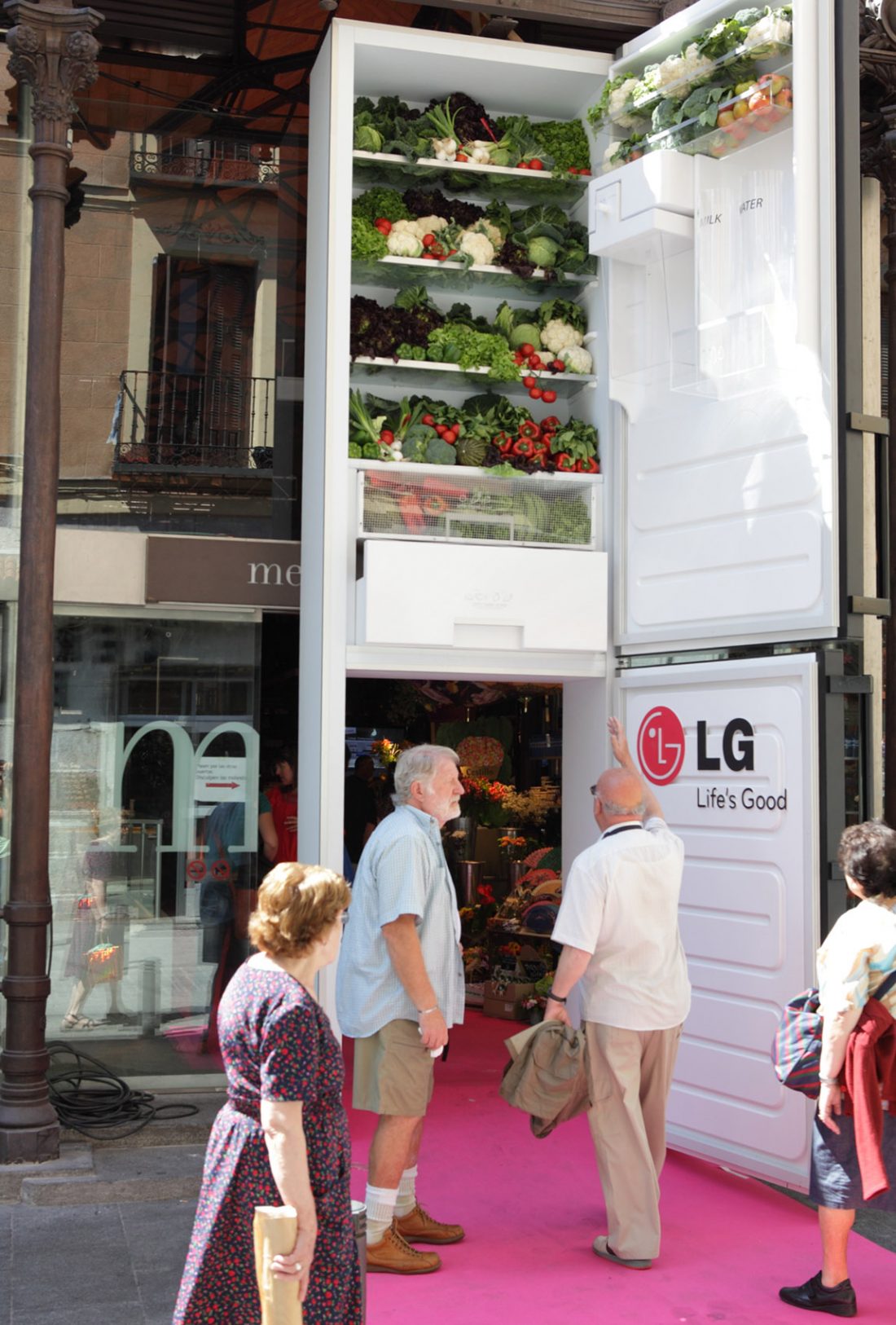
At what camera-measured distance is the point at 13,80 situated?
22.8 ft

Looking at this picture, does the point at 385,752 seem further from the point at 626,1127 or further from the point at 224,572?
the point at 626,1127

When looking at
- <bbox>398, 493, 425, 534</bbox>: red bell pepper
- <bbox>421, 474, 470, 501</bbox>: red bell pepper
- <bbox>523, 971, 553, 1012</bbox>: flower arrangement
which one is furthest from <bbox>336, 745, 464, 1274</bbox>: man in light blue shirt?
<bbox>523, 971, 553, 1012</bbox>: flower arrangement

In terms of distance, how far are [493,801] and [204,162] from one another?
490cm

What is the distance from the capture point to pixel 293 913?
2840 mm

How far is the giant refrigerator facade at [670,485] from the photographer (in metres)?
5.37

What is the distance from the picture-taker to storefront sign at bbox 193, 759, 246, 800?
6.97 meters

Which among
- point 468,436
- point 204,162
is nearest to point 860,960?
point 468,436

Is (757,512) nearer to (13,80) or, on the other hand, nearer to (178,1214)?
(178,1214)

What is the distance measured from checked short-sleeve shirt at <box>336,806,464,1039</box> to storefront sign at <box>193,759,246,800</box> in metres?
2.55

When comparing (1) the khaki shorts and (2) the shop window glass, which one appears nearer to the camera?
(1) the khaki shorts

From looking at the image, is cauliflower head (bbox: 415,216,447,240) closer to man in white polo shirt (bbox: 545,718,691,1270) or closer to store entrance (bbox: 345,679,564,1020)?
store entrance (bbox: 345,679,564,1020)

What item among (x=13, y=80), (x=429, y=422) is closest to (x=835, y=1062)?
(x=429, y=422)

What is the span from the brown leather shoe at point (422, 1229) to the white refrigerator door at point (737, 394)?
2.52m

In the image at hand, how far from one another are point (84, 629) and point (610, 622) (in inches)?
99.5
